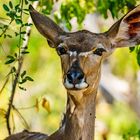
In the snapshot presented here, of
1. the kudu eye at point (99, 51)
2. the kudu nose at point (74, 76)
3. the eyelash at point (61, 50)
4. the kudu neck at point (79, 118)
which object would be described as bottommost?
the kudu neck at point (79, 118)

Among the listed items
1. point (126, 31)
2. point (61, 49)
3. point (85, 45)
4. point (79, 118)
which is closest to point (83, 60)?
point (85, 45)

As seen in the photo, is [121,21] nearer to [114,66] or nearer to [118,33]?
[118,33]

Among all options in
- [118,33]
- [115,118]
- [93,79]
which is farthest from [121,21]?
[115,118]

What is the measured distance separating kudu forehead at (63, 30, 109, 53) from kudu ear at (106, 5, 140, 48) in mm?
147

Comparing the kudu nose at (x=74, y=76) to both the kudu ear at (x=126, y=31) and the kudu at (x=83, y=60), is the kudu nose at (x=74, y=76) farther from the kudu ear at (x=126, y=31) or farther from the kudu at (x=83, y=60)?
the kudu ear at (x=126, y=31)

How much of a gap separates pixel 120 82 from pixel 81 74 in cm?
1190

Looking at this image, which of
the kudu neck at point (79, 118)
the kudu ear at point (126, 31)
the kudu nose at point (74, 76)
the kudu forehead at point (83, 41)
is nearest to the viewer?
the kudu nose at point (74, 76)

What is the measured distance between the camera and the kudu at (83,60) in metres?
8.21

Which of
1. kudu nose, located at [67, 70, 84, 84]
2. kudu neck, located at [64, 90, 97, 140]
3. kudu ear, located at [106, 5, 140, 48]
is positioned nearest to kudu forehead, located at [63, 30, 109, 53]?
kudu ear, located at [106, 5, 140, 48]

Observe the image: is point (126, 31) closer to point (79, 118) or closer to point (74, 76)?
point (79, 118)

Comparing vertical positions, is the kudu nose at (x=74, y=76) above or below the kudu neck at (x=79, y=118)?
above

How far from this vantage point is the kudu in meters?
8.21

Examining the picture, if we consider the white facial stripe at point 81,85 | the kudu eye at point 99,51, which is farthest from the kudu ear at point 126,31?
the white facial stripe at point 81,85

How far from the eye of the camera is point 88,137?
8.55 m
